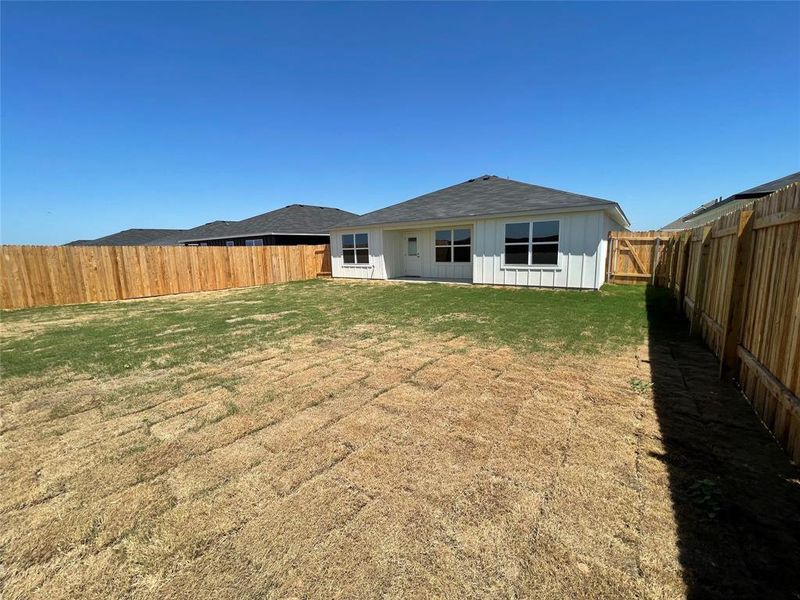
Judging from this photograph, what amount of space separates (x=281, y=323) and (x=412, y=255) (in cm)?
961

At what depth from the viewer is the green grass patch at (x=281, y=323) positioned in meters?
5.26

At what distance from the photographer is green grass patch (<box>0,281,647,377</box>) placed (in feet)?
17.3

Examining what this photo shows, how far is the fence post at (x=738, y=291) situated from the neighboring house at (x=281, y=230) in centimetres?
1665

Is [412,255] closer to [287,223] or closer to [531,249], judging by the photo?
[531,249]

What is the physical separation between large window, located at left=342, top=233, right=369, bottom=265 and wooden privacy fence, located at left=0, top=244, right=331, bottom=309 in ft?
7.97

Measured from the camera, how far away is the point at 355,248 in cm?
1655

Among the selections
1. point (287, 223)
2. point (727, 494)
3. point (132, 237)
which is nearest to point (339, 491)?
point (727, 494)

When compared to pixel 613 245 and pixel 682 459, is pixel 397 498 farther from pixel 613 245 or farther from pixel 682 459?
pixel 613 245

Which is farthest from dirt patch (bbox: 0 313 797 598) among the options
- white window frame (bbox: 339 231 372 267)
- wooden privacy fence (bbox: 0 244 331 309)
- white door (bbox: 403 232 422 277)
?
white window frame (bbox: 339 231 372 267)

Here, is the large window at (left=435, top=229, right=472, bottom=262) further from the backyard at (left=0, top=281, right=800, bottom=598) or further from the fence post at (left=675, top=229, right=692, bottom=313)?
the backyard at (left=0, top=281, right=800, bottom=598)

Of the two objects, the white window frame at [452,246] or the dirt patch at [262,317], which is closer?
the dirt patch at [262,317]

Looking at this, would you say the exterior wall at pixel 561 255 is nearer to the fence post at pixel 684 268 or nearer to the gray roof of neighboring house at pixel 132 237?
the fence post at pixel 684 268

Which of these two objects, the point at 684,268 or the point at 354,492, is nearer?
the point at 354,492

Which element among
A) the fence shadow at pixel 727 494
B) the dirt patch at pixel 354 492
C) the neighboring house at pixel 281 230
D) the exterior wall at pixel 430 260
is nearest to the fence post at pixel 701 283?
the fence shadow at pixel 727 494
